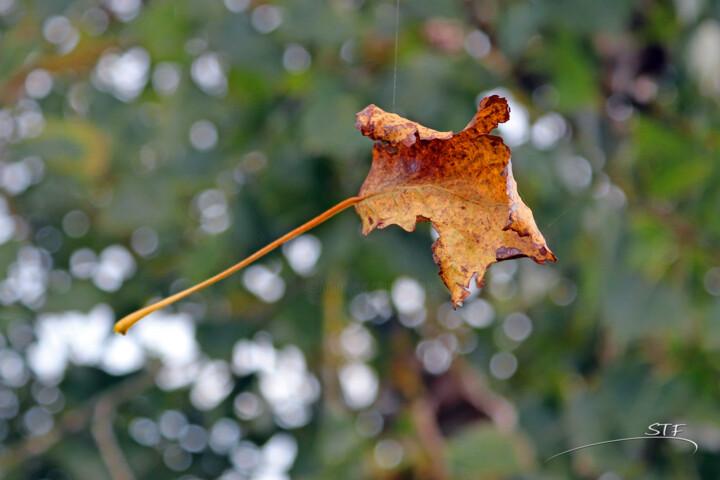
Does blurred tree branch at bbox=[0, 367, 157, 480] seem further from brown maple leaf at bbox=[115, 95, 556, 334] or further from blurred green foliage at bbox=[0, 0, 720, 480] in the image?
brown maple leaf at bbox=[115, 95, 556, 334]

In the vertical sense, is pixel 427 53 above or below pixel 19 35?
above

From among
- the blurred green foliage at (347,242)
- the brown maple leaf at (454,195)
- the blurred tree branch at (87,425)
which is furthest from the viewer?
the blurred tree branch at (87,425)

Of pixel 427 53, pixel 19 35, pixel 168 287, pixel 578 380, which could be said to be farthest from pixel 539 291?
pixel 19 35

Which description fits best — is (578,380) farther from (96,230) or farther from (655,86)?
(96,230)
